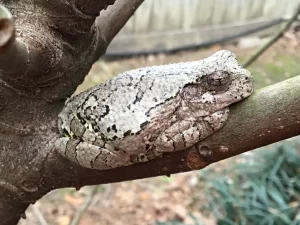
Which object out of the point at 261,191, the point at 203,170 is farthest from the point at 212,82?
the point at 203,170

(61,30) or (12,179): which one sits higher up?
(61,30)

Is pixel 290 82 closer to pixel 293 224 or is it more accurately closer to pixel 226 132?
pixel 226 132

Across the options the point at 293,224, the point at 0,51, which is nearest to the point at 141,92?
the point at 0,51

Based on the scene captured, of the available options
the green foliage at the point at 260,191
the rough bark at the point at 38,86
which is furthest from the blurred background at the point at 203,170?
the rough bark at the point at 38,86

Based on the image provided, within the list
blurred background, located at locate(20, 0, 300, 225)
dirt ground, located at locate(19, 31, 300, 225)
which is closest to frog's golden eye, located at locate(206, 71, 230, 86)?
blurred background, located at locate(20, 0, 300, 225)

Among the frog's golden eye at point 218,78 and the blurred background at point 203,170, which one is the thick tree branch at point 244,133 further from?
the blurred background at point 203,170

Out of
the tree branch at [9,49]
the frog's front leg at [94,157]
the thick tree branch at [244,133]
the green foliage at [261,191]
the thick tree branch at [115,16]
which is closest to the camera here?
the tree branch at [9,49]

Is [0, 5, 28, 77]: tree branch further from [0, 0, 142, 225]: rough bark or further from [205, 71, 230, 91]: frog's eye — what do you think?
[205, 71, 230, 91]: frog's eye
